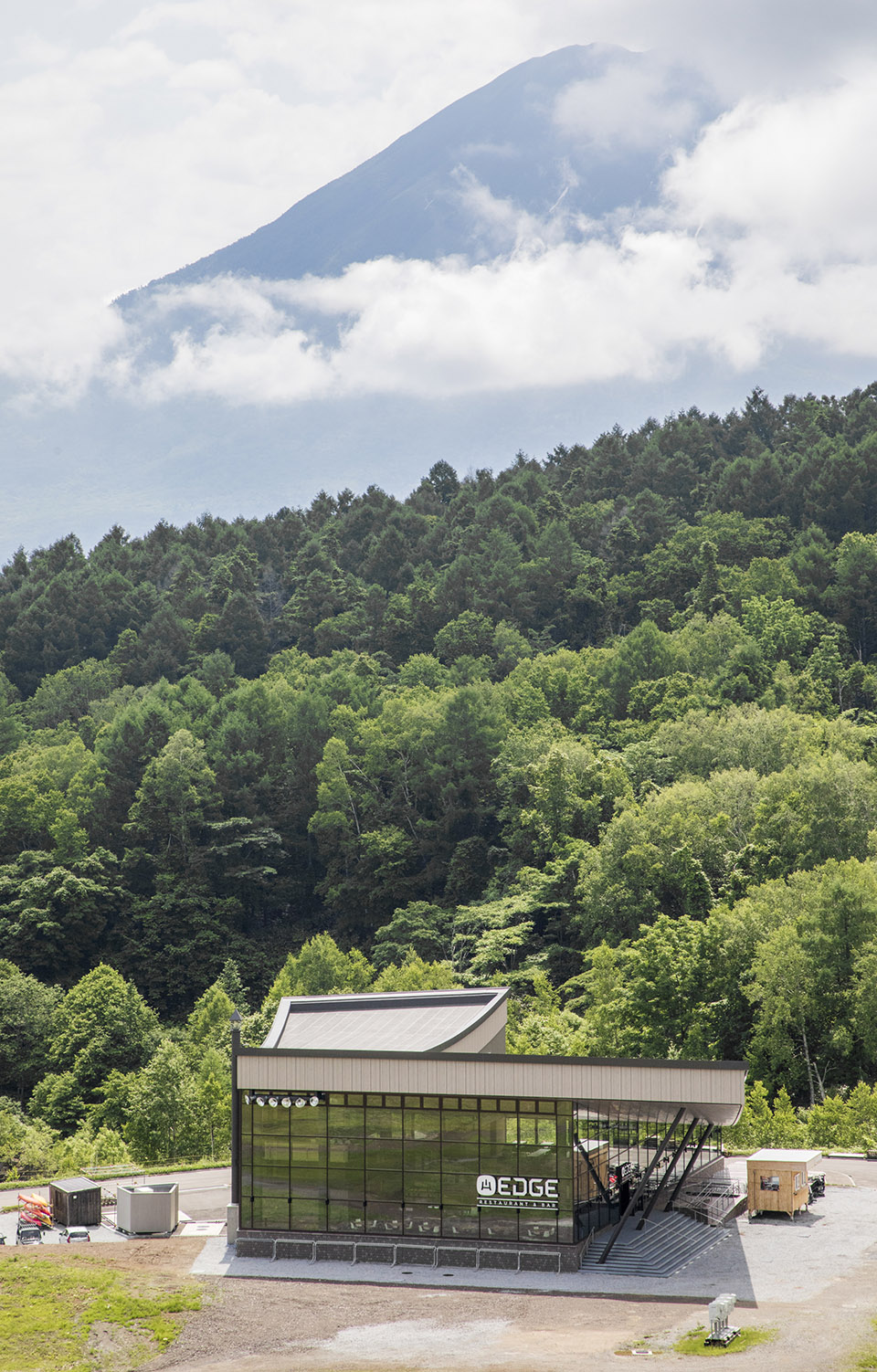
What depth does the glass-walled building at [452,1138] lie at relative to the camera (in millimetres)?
34438

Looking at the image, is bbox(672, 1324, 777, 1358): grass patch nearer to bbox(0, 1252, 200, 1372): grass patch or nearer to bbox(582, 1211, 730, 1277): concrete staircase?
bbox(582, 1211, 730, 1277): concrete staircase

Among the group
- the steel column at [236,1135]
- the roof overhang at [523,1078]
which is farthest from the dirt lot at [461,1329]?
the roof overhang at [523,1078]

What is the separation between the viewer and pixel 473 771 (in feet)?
377

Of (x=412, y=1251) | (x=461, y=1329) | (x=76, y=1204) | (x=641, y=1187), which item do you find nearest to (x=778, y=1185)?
(x=641, y=1187)

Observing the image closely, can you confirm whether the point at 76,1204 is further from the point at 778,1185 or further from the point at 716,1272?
the point at 778,1185

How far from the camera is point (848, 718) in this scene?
10488 centimetres

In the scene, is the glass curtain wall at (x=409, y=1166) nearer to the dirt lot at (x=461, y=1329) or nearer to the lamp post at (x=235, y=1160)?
the lamp post at (x=235, y=1160)

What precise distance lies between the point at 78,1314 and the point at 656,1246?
49.0 feet

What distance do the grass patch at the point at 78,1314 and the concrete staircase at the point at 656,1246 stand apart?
34.9ft

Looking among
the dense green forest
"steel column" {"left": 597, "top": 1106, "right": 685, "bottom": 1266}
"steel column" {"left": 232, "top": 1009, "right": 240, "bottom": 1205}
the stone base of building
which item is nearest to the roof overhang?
"steel column" {"left": 232, "top": 1009, "right": 240, "bottom": 1205}

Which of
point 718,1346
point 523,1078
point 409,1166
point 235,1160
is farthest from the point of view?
point 235,1160

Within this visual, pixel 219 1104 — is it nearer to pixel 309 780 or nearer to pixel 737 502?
pixel 309 780

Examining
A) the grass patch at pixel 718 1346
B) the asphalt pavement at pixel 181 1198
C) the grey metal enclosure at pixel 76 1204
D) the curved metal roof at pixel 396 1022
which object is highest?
the curved metal roof at pixel 396 1022

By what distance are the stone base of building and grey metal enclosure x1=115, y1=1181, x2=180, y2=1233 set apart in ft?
11.1
